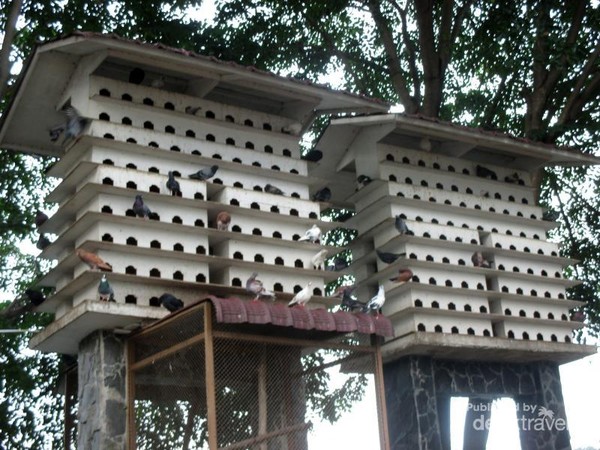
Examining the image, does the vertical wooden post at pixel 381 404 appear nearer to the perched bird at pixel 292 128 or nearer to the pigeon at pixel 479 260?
the pigeon at pixel 479 260

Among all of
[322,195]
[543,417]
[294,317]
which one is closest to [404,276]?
[322,195]

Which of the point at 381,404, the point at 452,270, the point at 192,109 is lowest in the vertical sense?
the point at 381,404

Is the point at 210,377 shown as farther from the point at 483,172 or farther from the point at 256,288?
the point at 483,172

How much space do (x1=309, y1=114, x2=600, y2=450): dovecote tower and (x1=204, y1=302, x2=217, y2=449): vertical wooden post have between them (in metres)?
3.19

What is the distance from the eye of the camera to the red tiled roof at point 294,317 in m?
8.73

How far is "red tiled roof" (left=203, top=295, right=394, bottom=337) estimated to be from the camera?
344 inches

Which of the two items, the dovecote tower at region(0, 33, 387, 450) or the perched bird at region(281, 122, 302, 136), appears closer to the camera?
the dovecote tower at region(0, 33, 387, 450)

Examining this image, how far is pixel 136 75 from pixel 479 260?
480 centimetres

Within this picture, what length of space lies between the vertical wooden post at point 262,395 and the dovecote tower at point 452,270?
2299 mm

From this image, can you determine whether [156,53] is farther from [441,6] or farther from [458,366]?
[441,6]

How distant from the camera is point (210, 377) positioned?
8.55m

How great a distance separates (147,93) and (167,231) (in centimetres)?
175

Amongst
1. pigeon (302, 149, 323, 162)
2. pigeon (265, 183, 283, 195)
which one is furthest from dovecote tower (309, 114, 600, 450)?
pigeon (265, 183, 283, 195)

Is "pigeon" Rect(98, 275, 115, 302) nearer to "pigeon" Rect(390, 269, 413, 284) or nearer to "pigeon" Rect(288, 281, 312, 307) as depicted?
"pigeon" Rect(288, 281, 312, 307)
